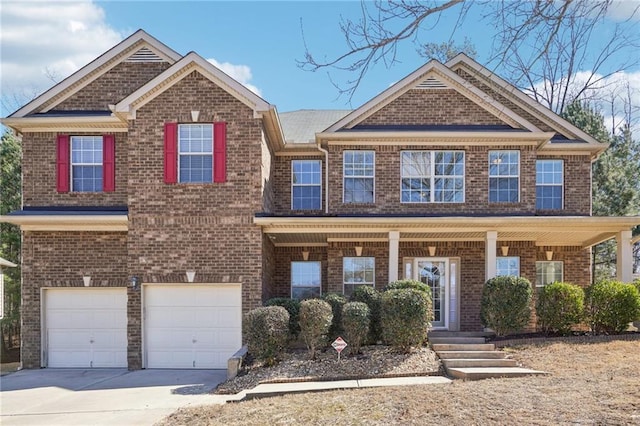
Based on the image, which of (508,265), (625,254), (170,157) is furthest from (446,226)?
(170,157)

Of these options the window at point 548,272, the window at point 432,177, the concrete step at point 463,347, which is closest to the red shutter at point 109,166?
the window at point 432,177

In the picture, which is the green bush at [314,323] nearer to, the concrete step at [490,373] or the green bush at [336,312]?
the green bush at [336,312]

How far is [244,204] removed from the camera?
14.3 meters

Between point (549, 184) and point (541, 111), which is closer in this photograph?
point (549, 184)

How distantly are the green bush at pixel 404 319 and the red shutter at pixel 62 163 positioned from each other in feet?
29.6

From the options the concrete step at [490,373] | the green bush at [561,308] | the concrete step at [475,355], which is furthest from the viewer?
the green bush at [561,308]

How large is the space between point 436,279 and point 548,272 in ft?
12.3

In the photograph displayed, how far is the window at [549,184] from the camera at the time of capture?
57.7 feet

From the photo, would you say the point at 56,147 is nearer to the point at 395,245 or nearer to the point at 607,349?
the point at 395,245

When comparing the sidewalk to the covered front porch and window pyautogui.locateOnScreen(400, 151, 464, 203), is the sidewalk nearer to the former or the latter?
the covered front porch

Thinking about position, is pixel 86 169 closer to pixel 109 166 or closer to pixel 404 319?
pixel 109 166

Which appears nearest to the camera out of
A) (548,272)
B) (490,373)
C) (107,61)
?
(490,373)

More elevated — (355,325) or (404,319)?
(404,319)

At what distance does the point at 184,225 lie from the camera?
14.3m
